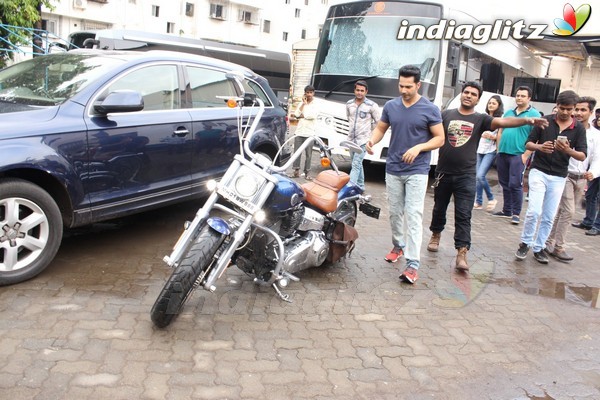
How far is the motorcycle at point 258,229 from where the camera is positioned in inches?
126

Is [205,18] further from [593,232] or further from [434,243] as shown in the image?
[434,243]

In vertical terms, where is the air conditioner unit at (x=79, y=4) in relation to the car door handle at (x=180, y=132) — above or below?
above

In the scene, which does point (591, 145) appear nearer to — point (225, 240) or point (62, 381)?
point (225, 240)

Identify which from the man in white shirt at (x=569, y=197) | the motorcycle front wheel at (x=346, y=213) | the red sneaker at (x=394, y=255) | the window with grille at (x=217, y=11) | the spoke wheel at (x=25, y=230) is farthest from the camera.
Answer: the window with grille at (x=217, y=11)

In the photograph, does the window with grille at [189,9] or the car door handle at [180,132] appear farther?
the window with grille at [189,9]

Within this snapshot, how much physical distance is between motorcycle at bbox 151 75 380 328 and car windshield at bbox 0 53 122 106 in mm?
1491

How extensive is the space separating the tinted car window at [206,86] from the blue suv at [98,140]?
0.04 ft

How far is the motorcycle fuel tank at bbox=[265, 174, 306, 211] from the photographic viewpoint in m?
3.68

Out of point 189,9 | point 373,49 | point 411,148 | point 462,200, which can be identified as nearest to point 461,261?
point 462,200

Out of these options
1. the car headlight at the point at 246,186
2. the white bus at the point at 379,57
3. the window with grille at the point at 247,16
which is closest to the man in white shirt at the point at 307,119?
the white bus at the point at 379,57

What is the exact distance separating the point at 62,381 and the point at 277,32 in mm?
44374

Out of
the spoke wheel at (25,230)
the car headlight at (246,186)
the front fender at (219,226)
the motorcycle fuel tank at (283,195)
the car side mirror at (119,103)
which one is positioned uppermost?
the car side mirror at (119,103)

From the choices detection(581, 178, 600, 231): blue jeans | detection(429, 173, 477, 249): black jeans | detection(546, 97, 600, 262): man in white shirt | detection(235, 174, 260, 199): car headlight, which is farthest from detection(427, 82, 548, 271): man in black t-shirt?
detection(581, 178, 600, 231): blue jeans

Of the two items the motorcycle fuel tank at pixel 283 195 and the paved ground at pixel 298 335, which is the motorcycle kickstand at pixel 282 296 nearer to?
the paved ground at pixel 298 335
